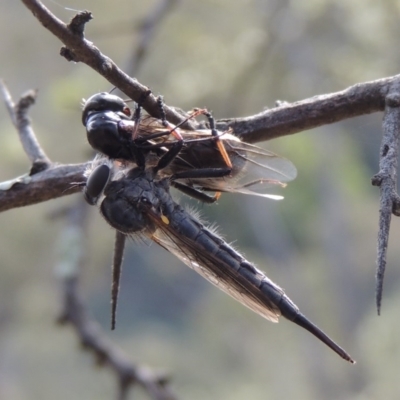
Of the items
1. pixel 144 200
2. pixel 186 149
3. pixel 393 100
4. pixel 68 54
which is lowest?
pixel 144 200

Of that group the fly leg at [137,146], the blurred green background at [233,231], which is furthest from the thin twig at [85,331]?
the fly leg at [137,146]

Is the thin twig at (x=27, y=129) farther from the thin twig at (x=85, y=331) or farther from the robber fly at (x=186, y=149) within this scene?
the thin twig at (x=85, y=331)

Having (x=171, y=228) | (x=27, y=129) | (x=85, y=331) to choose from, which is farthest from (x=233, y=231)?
(x=27, y=129)

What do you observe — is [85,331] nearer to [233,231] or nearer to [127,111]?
[127,111]

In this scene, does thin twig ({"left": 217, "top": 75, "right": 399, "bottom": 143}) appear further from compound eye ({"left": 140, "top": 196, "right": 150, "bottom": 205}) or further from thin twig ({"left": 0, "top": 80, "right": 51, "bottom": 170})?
thin twig ({"left": 0, "top": 80, "right": 51, "bottom": 170})

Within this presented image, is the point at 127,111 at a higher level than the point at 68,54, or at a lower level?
lower

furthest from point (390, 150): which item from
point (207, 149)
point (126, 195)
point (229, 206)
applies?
point (229, 206)


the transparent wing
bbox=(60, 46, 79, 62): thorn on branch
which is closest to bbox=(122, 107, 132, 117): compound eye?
the transparent wing
